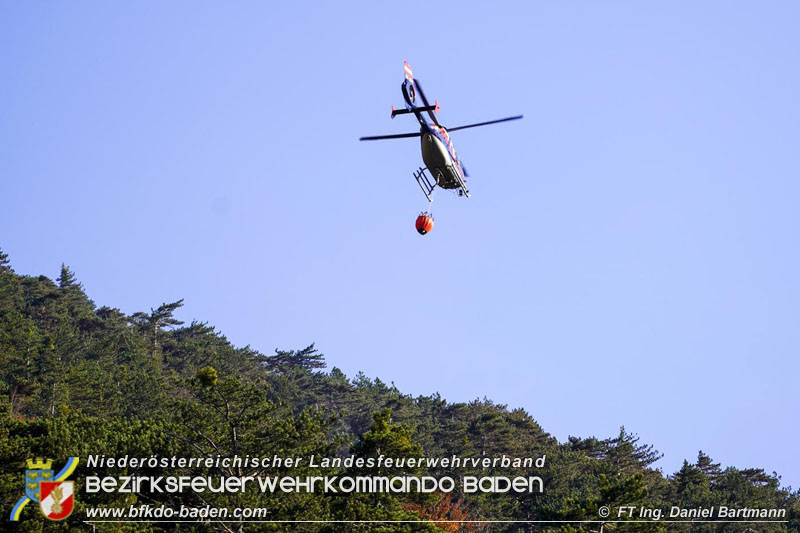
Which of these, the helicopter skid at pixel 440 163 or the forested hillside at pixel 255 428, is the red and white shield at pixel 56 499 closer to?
the forested hillside at pixel 255 428

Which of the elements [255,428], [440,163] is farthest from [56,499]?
[440,163]

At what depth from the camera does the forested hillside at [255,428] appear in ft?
122

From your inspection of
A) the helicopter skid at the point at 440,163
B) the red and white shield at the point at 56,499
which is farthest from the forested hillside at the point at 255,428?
the helicopter skid at the point at 440,163

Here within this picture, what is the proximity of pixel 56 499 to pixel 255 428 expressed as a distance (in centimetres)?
840

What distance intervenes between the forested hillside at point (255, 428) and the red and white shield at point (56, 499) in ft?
1.07

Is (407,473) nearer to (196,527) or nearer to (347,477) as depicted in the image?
(347,477)

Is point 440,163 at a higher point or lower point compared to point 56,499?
higher

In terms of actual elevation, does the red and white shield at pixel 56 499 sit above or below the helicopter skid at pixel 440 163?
below

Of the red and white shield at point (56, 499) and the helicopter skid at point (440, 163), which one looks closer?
the red and white shield at point (56, 499)

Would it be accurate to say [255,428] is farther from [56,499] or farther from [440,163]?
[440,163]

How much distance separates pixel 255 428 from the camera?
38031mm

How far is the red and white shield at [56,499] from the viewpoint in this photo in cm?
3259

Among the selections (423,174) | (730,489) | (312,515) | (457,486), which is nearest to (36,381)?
(457,486)

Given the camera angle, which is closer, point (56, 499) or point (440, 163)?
point (56, 499)
